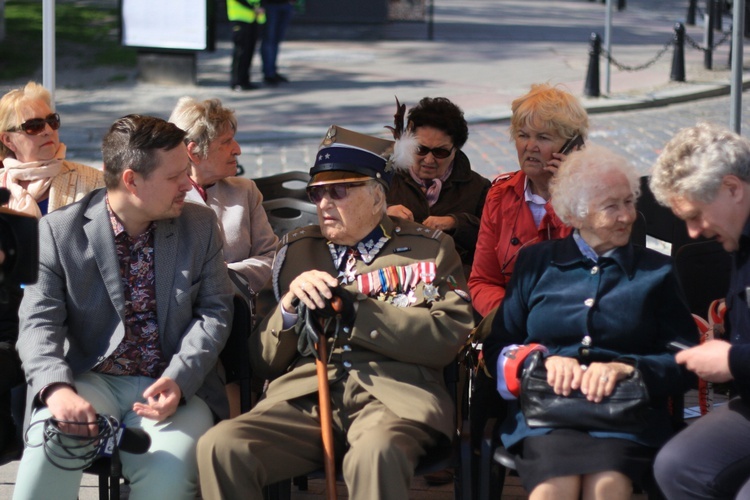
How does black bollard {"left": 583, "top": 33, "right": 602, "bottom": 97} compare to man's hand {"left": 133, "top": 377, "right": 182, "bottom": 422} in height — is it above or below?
above

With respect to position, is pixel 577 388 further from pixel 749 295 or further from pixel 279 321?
pixel 279 321

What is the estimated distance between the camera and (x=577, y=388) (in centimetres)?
352

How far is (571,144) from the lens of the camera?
440cm

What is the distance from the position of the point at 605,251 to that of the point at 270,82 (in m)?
11.5

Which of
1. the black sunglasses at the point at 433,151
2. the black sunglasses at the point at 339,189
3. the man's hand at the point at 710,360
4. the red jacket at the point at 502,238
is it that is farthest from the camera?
the black sunglasses at the point at 433,151

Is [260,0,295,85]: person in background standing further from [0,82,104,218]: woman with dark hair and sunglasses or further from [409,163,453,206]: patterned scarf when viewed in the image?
[0,82,104,218]: woman with dark hair and sunglasses

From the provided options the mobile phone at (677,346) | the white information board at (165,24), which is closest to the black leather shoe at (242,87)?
the white information board at (165,24)

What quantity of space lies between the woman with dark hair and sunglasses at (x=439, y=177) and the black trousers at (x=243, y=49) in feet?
31.1

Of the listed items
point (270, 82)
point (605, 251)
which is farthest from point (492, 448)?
point (270, 82)

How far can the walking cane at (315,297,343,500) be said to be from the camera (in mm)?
3605

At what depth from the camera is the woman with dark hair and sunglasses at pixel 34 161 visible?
179 inches

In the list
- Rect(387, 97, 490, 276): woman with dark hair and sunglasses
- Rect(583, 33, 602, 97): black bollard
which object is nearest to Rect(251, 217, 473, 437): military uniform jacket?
Rect(387, 97, 490, 276): woman with dark hair and sunglasses

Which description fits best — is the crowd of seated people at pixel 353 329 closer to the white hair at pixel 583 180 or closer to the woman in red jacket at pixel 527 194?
the white hair at pixel 583 180

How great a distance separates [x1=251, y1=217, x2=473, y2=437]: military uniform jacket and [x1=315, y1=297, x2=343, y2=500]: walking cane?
64 millimetres
